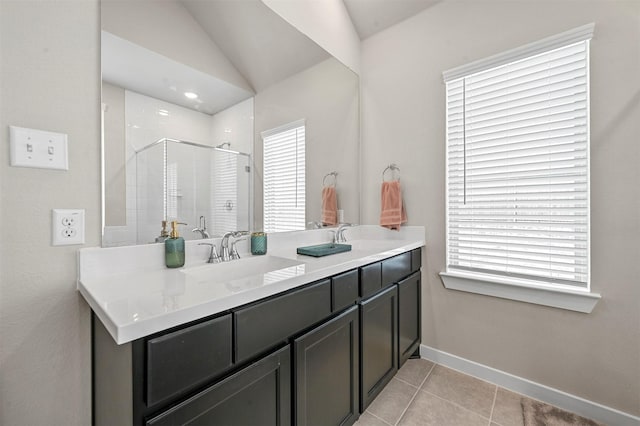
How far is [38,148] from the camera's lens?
87 cm

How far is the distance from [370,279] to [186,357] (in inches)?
38.3

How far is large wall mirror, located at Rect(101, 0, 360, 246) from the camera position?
1.06 m

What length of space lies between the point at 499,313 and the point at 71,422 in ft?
7.21

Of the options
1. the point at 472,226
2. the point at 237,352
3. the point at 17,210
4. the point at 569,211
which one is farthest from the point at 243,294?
the point at 569,211

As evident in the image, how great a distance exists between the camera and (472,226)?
1.85 meters

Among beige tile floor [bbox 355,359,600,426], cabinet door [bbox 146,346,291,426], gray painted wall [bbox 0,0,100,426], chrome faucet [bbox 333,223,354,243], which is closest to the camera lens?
cabinet door [bbox 146,346,291,426]

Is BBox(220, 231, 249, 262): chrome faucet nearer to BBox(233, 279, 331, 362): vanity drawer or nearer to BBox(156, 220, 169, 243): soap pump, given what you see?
BBox(156, 220, 169, 243): soap pump

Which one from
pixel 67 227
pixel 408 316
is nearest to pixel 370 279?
pixel 408 316

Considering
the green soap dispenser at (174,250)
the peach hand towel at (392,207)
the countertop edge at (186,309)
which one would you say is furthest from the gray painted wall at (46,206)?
the peach hand towel at (392,207)

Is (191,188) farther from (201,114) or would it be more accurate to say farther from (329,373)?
(329,373)

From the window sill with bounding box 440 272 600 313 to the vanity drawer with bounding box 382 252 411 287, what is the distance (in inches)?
13.1

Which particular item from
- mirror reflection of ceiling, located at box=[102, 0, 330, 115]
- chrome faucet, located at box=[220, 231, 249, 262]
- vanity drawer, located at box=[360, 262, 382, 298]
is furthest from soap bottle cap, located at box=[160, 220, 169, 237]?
vanity drawer, located at box=[360, 262, 382, 298]

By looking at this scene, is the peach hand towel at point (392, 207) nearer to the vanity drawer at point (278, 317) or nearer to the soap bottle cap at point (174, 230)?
the vanity drawer at point (278, 317)

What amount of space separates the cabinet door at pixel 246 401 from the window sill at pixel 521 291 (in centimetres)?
142
